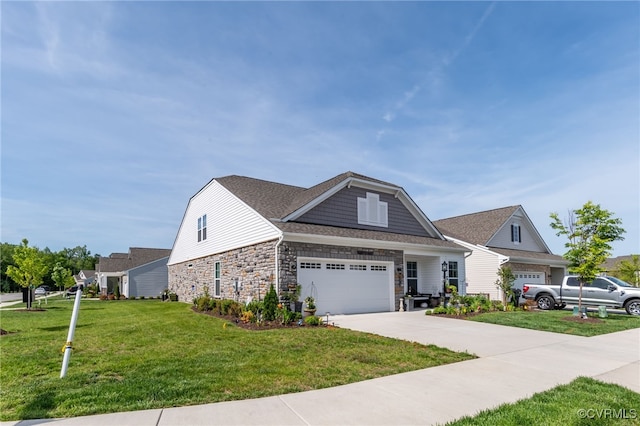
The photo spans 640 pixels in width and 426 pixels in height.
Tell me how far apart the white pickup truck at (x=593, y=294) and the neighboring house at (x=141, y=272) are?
31826 mm

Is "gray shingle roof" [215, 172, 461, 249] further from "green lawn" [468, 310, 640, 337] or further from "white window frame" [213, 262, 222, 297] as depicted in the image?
"green lawn" [468, 310, 640, 337]

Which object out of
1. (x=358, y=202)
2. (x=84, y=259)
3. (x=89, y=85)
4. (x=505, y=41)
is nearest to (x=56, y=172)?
(x=89, y=85)

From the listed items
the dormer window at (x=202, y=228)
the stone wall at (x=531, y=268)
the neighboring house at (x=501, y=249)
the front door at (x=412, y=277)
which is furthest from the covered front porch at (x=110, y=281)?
the stone wall at (x=531, y=268)

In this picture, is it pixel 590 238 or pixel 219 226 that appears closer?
pixel 590 238

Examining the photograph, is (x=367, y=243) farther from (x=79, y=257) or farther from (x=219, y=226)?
(x=79, y=257)

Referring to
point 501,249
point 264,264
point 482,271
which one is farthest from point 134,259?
point 501,249

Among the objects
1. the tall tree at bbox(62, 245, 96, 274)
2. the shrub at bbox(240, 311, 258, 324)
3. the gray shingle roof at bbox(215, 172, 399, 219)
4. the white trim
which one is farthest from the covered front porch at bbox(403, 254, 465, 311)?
the tall tree at bbox(62, 245, 96, 274)

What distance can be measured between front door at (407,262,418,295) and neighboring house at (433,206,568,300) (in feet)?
12.8

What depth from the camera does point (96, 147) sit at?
14.6 meters

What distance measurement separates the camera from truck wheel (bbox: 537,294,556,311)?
60.8ft

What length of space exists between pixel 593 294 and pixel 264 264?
→ 51.6 ft

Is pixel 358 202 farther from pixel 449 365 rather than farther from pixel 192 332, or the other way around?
pixel 449 365

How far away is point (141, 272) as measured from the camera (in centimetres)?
3741

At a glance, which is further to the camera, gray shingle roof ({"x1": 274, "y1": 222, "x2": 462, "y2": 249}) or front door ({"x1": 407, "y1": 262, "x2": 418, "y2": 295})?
front door ({"x1": 407, "y1": 262, "x2": 418, "y2": 295})
